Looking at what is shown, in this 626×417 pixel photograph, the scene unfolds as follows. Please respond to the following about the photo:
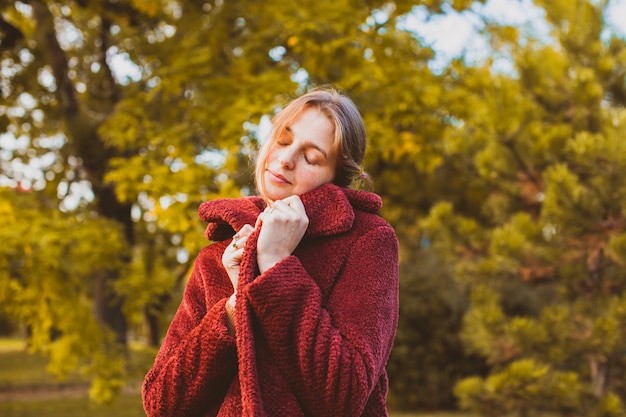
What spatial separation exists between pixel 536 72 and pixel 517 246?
1843 millimetres

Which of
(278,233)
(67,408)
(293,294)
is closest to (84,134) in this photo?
(67,408)

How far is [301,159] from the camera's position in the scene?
5.76 feet

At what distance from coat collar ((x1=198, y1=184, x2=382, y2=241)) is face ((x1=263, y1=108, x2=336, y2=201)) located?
0.04 metres

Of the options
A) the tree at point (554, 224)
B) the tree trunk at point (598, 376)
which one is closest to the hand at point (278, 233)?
the tree at point (554, 224)

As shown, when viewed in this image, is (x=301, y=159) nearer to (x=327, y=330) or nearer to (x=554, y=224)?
(x=327, y=330)

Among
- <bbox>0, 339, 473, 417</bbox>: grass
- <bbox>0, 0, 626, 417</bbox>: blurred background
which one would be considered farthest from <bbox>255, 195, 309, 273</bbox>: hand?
<bbox>0, 339, 473, 417</bbox>: grass

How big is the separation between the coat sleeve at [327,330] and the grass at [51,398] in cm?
552

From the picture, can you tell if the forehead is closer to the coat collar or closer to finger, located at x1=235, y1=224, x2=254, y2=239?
the coat collar

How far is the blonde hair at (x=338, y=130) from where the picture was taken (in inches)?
69.7

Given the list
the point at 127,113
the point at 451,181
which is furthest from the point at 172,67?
the point at 451,181

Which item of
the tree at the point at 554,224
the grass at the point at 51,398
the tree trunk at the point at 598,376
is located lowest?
the grass at the point at 51,398

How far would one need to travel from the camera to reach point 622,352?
22.4 ft

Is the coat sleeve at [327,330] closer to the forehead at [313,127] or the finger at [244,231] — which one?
the finger at [244,231]

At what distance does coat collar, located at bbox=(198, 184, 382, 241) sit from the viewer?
1.68 m
